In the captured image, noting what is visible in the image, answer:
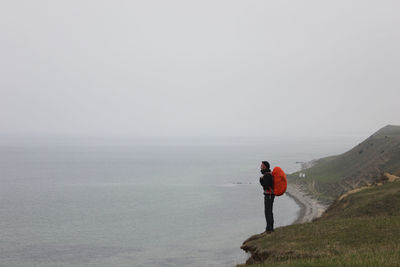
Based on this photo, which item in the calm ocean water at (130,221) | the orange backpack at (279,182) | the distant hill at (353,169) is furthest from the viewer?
the distant hill at (353,169)

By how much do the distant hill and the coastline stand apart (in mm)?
3367

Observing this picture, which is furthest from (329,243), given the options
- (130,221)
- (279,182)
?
(130,221)

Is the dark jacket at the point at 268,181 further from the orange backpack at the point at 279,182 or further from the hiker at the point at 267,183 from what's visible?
the orange backpack at the point at 279,182

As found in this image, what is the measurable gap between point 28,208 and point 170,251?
58880 millimetres

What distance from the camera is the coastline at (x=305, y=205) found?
9114cm

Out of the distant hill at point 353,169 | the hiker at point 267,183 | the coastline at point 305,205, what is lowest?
the coastline at point 305,205

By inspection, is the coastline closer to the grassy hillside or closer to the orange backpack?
the grassy hillside

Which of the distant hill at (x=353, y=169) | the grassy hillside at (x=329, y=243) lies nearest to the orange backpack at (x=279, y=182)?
the grassy hillside at (x=329, y=243)

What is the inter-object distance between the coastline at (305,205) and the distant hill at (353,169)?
11.0 ft

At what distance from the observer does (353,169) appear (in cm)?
13475

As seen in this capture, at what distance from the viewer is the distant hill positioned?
4373 inches

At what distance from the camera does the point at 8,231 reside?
80.9m

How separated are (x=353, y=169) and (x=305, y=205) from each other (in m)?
36.1

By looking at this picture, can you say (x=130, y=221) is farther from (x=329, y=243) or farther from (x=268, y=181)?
(x=329, y=243)
